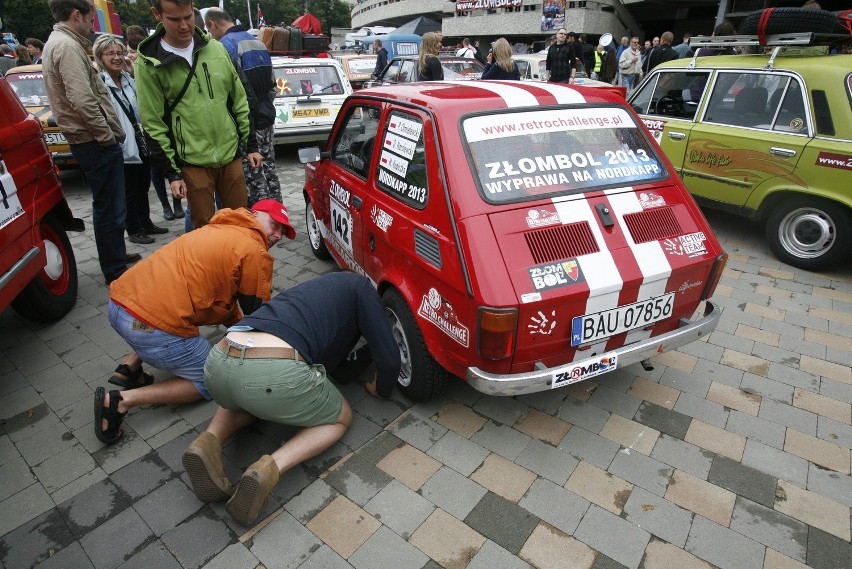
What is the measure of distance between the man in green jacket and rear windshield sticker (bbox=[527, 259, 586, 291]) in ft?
9.22

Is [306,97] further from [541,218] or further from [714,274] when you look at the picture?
[714,274]

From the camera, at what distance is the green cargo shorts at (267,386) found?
7.32 feet

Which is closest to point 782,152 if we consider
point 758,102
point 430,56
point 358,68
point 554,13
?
point 758,102

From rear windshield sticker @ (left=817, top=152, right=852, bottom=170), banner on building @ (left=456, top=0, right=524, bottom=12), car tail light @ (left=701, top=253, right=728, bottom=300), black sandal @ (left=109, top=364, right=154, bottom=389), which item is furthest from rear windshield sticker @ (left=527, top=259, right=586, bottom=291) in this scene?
banner on building @ (left=456, top=0, right=524, bottom=12)

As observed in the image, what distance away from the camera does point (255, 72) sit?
5.04m

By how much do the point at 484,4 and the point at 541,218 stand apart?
36785mm

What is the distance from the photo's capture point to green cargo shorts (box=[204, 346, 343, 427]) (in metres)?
2.23

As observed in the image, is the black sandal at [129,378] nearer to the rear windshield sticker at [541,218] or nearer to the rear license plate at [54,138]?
the rear windshield sticker at [541,218]

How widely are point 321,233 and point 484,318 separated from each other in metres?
2.58

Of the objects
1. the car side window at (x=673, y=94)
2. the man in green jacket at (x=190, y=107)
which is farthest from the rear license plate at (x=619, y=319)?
the car side window at (x=673, y=94)

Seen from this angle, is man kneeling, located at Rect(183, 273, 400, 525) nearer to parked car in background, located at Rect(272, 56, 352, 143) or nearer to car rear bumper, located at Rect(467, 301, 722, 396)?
car rear bumper, located at Rect(467, 301, 722, 396)

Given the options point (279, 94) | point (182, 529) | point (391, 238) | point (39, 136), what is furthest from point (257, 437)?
point (279, 94)

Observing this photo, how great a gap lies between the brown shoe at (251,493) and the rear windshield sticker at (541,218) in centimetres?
167

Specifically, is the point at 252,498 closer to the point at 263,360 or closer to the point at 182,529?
the point at 182,529
